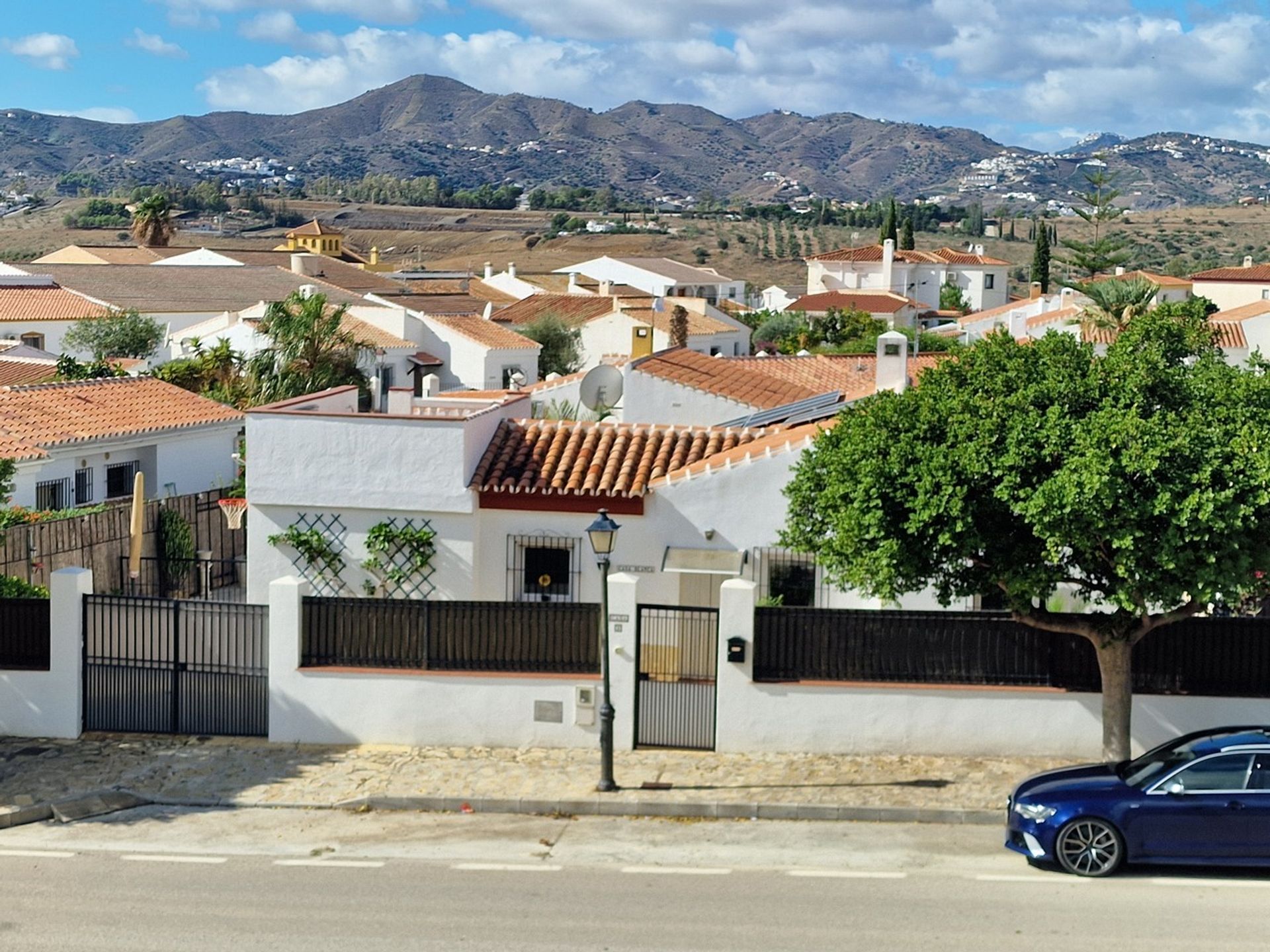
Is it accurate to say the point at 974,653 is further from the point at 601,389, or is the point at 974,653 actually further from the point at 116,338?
the point at 116,338

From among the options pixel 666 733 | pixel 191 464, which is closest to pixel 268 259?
pixel 191 464

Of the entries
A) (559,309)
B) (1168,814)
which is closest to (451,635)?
(1168,814)

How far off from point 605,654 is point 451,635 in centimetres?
245

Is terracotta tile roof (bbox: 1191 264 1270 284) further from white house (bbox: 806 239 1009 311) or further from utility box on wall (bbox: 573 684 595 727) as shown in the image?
utility box on wall (bbox: 573 684 595 727)

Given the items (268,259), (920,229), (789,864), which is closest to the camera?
(789,864)

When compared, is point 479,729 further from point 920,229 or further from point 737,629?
point 920,229

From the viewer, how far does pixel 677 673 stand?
Result: 1823 centimetres

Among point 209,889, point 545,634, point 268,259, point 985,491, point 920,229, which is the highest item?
point 920,229

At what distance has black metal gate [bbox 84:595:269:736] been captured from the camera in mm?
18562

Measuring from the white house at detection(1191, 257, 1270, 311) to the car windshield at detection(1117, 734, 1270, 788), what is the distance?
221 feet

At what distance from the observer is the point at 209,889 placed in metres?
13.7

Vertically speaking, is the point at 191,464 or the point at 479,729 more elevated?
the point at 191,464

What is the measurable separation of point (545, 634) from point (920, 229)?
164 m

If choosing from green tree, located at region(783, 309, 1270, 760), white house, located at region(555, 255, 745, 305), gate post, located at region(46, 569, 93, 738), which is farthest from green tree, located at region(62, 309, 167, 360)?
white house, located at region(555, 255, 745, 305)
